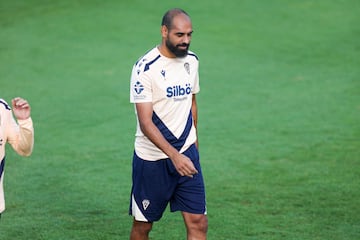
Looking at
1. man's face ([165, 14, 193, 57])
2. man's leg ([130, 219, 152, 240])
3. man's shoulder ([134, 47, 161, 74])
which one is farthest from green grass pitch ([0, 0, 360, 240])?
man's face ([165, 14, 193, 57])

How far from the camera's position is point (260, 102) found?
48.4ft

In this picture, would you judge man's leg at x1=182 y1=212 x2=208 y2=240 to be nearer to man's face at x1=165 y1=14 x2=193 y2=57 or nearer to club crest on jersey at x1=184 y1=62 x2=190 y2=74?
club crest on jersey at x1=184 y1=62 x2=190 y2=74

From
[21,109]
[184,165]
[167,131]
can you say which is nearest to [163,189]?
[167,131]

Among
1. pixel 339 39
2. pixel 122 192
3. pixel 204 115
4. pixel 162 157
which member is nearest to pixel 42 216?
pixel 122 192

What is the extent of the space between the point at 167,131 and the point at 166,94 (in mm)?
322

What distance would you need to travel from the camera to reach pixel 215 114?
14.2 m

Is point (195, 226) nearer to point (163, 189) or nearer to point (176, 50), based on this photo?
point (163, 189)

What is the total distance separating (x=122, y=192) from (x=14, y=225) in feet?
5.31

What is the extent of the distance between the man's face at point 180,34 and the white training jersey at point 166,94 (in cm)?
16

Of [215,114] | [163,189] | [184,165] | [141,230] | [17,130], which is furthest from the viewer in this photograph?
[215,114]

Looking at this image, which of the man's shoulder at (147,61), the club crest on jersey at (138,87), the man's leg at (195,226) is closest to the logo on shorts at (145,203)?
the man's leg at (195,226)

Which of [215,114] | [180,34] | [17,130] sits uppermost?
[180,34]

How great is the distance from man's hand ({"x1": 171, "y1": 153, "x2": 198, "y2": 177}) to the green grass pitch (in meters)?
2.09

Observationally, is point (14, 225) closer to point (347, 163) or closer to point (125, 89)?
point (347, 163)
